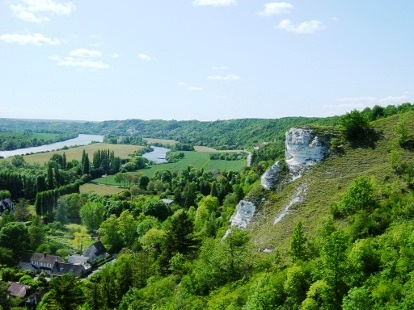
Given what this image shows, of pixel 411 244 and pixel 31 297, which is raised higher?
pixel 411 244

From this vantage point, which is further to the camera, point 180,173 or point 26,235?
point 180,173

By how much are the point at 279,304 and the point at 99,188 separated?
10154 cm

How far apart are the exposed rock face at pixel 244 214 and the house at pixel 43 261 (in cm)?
3510

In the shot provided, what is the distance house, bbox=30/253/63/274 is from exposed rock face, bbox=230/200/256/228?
3510cm

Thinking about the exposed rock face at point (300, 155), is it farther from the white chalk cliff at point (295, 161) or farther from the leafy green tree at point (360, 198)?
the leafy green tree at point (360, 198)

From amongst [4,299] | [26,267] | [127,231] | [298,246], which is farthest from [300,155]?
[26,267]

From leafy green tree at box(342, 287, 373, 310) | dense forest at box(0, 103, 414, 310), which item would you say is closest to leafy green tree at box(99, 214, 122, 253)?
dense forest at box(0, 103, 414, 310)

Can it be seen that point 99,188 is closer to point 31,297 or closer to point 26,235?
point 26,235

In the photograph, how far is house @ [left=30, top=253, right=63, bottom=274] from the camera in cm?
7012

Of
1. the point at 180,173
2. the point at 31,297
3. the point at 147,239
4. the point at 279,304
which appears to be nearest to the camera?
the point at 279,304

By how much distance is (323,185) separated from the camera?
1961 inches

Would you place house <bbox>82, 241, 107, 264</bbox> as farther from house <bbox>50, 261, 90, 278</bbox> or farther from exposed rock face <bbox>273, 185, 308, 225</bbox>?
exposed rock face <bbox>273, 185, 308, 225</bbox>

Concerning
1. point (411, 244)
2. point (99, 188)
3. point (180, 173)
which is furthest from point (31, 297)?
point (180, 173)

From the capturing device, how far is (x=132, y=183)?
132375mm
